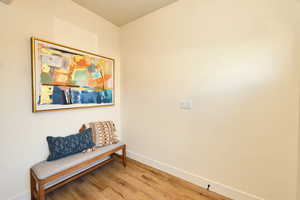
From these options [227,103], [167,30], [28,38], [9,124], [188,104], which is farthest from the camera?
[167,30]

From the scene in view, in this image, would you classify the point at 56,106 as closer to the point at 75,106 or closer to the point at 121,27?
the point at 75,106

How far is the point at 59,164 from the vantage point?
4.69 ft

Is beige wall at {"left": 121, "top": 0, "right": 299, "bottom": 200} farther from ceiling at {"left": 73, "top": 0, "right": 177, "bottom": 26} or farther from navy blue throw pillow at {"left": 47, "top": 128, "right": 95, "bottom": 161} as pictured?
navy blue throw pillow at {"left": 47, "top": 128, "right": 95, "bottom": 161}

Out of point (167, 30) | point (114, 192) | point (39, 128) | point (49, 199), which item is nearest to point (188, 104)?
point (167, 30)

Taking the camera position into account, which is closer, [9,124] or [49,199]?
[9,124]

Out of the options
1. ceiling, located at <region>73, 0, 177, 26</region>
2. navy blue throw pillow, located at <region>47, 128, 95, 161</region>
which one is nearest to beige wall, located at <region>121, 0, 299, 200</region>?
ceiling, located at <region>73, 0, 177, 26</region>

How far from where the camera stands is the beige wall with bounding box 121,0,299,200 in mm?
1255

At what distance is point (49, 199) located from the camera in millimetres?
1479

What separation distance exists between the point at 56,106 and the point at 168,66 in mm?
1680

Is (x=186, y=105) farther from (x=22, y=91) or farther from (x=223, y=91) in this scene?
(x=22, y=91)

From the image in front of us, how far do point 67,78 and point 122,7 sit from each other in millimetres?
1399

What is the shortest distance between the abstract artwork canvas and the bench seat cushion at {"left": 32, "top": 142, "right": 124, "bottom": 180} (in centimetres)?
65

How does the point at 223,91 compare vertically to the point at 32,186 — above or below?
above

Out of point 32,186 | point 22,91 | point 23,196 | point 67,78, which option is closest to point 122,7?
point 67,78
